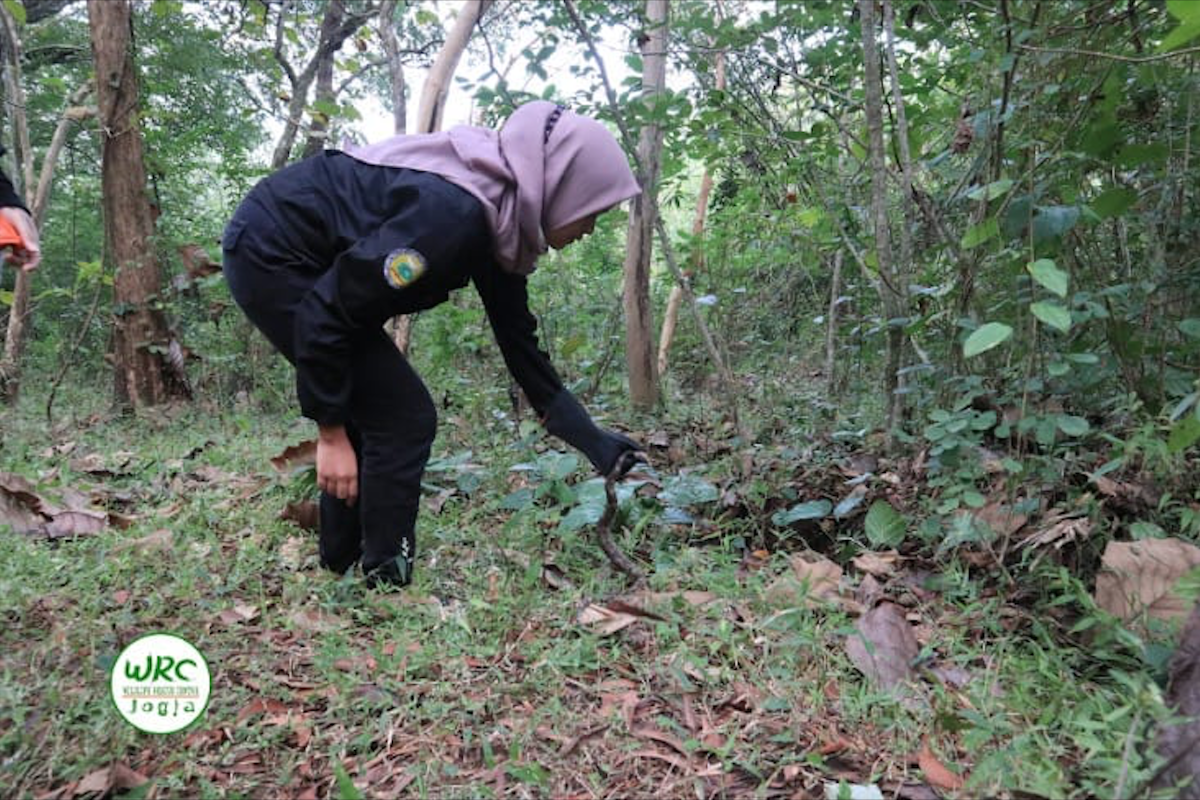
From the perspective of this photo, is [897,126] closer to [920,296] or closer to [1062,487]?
[920,296]

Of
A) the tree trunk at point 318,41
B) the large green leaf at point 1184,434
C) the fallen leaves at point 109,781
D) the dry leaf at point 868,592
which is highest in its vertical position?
the tree trunk at point 318,41

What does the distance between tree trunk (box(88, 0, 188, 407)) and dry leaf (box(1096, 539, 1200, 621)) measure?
15.7ft

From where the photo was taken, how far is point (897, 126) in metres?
2.61

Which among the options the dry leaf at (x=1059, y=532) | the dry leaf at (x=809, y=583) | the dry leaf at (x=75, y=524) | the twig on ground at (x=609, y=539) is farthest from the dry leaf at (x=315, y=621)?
the dry leaf at (x=1059, y=532)

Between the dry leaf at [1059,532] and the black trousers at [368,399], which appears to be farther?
the black trousers at [368,399]

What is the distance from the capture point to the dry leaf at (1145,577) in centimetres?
156

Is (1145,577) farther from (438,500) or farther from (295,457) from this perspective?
(295,457)

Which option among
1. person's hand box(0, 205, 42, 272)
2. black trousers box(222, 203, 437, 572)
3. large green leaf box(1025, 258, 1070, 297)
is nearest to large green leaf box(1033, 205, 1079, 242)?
large green leaf box(1025, 258, 1070, 297)

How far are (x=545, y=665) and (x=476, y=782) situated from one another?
0.36 metres

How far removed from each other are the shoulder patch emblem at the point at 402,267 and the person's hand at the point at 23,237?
3.30ft

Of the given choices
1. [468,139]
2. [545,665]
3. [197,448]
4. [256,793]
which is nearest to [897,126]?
[468,139]

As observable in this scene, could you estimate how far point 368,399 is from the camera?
2061mm

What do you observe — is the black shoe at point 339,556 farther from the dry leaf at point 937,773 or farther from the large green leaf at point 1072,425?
the large green leaf at point 1072,425

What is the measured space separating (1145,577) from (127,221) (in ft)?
16.9
